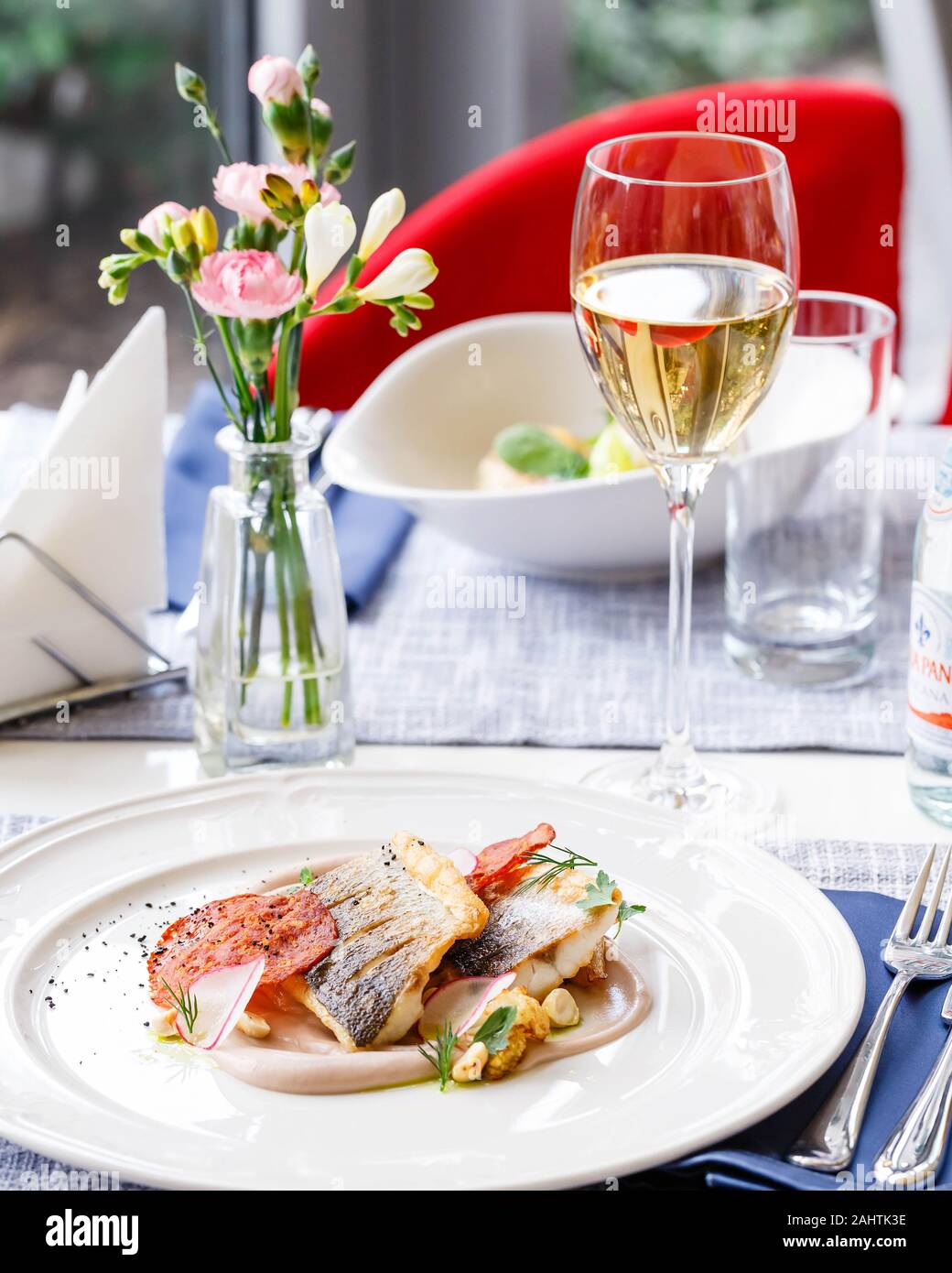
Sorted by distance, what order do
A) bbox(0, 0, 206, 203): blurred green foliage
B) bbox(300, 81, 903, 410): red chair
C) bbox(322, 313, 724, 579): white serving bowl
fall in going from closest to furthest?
bbox(322, 313, 724, 579): white serving bowl
bbox(300, 81, 903, 410): red chair
bbox(0, 0, 206, 203): blurred green foliage

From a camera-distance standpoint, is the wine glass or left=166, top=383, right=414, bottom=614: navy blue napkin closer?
the wine glass

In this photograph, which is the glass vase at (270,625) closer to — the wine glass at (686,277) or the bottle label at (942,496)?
the wine glass at (686,277)

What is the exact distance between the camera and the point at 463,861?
886mm

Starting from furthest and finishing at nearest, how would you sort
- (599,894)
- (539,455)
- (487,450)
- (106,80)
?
(106,80) → (487,450) → (539,455) → (599,894)

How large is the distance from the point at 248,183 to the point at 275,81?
7 cm

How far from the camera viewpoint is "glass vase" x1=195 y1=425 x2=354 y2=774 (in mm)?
1117

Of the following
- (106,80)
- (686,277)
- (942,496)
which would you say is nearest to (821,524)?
(942,496)

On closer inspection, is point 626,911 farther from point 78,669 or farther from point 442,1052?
point 78,669

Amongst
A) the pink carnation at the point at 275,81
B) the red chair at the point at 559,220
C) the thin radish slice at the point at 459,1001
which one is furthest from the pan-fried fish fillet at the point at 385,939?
the red chair at the point at 559,220

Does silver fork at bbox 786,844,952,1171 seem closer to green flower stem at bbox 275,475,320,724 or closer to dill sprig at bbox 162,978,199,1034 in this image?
dill sprig at bbox 162,978,199,1034

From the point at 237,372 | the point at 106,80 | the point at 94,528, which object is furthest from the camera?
the point at 106,80

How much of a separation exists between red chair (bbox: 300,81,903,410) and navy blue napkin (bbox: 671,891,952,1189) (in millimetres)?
1566

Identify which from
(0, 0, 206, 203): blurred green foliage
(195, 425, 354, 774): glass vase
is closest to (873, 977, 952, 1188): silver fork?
(195, 425, 354, 774): glass vase

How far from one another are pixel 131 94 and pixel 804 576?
309 centimetres
